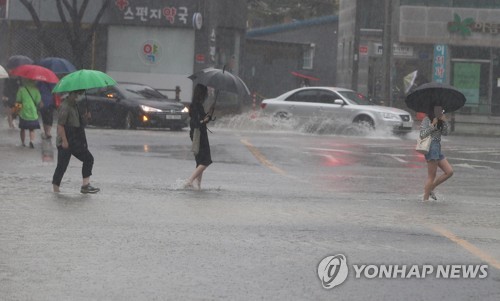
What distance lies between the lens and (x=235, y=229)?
12086 millimetres

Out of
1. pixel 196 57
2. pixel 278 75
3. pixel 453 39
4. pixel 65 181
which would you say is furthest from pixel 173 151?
pixel 278 75

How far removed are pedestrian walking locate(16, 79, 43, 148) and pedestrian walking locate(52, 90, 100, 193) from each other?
8.06m

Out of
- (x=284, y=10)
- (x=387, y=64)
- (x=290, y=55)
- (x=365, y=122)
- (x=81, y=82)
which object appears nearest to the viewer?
(x=81, y=82)

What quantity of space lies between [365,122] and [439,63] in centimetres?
1641

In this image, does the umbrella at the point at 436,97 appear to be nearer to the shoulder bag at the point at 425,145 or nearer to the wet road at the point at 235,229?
the shoulder bag at the point at 425,145

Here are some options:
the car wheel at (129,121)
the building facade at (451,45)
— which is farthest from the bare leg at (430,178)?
the building facade at (451,45)

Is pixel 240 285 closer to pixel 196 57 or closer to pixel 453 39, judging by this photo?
pixel 196 57

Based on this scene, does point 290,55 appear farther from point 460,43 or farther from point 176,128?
point 176,128

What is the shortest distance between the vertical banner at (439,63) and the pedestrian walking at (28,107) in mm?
28385

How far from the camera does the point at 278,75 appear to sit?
66438 millimetres

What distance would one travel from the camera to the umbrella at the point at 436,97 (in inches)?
628

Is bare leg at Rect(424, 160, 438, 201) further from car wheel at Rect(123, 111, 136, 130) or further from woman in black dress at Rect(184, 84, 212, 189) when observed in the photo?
car wheel at Rect(123, 111, 136, 130)

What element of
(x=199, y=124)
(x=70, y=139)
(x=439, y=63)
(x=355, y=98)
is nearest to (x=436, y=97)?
(x=199, y=124)

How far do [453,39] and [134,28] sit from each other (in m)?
13.9
